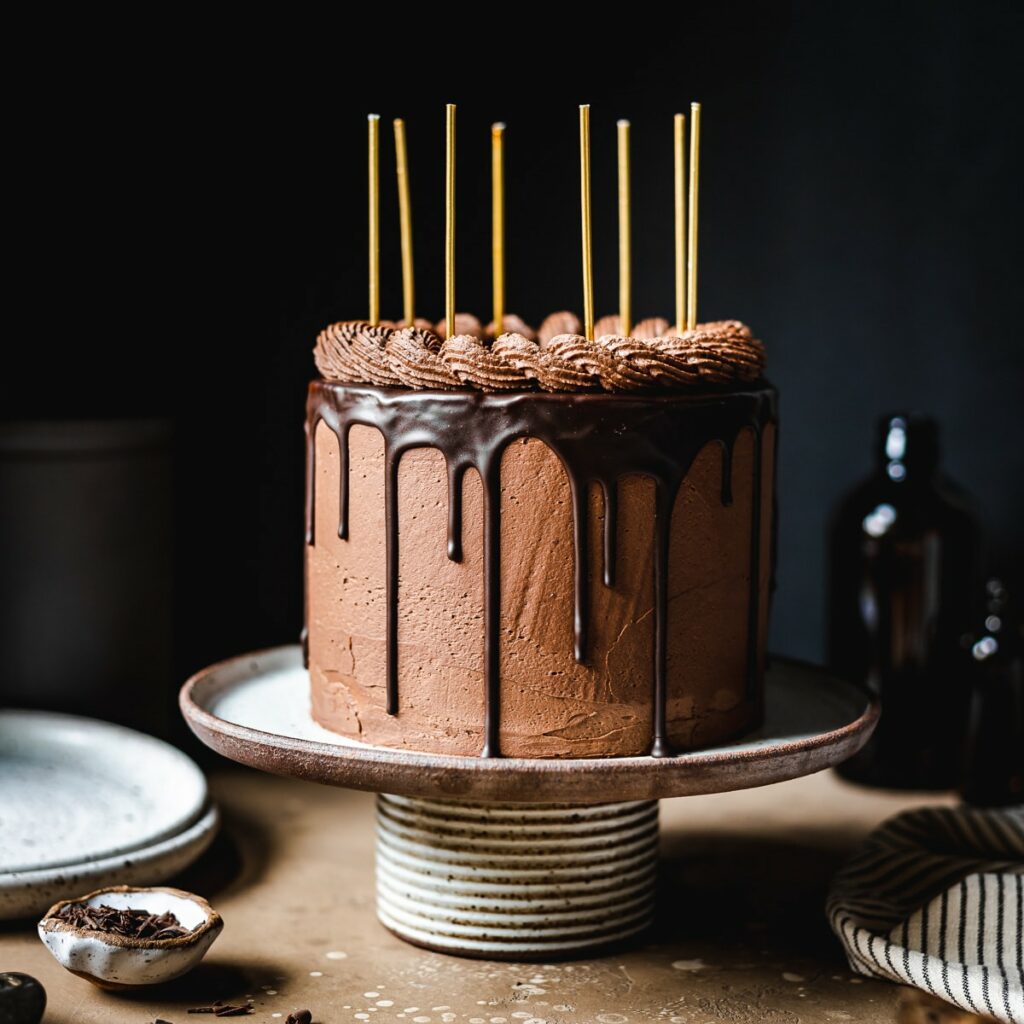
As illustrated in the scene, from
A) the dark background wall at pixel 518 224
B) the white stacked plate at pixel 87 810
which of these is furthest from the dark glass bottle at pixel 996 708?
the white stacked plate at pixel 87 810

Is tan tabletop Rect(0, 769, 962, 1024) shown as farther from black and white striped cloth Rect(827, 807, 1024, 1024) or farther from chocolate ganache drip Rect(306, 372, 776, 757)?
chocolate ganache drip Rect(306, 372, 776, 757)

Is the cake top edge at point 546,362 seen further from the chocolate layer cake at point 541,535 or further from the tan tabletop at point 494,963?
the tan tabletop at point 494,963

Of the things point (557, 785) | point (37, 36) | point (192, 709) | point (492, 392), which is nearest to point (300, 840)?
point (192, 709)

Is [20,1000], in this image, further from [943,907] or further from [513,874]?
[943,907]

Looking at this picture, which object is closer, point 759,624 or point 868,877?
point 759,624

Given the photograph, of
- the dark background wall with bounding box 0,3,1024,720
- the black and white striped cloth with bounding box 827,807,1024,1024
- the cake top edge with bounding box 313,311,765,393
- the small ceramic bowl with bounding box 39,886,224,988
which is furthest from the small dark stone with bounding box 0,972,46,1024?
the dark background wall with bounding box 0,3,1024,720

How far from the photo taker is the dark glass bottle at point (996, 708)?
6.57ft

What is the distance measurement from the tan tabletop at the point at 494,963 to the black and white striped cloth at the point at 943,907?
0.16 feet

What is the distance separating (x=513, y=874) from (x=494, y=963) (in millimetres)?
97

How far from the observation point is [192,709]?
1.51m

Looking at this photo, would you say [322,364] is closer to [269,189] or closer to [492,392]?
[492,392]

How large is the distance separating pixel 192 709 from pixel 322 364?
0.38 m

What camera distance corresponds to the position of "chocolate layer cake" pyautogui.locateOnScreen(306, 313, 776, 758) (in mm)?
1381

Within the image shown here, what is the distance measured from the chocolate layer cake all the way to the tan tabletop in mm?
241
